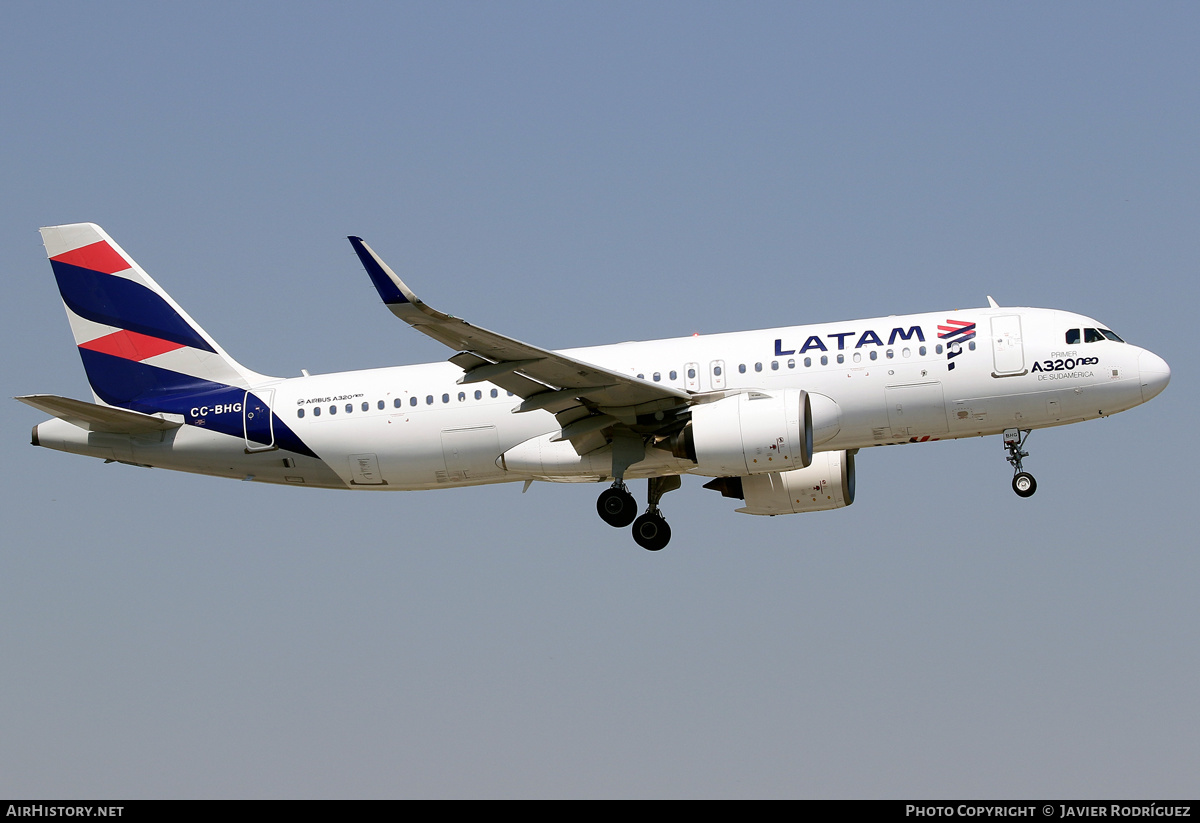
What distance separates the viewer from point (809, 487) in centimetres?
3675

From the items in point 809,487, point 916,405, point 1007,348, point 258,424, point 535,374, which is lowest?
point 809,487

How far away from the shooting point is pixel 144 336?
38125 mm

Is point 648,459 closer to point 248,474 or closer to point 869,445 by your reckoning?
point 869,445

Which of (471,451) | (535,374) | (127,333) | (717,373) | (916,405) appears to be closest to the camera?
(535,374)

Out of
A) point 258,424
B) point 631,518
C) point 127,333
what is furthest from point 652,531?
point 127,333

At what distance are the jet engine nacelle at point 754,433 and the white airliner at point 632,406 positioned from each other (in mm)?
42

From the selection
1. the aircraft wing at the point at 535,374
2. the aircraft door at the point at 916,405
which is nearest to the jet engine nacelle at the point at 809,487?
the aircraft door at the point at 916,405

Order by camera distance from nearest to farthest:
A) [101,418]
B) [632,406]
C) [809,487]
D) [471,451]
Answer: [632,406] < [471,451] < [101,418] < [809,487]

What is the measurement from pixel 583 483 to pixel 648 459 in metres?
2.50

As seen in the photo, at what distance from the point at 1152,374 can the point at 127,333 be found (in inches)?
977

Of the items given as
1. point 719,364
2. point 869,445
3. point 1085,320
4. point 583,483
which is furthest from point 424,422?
point 1085,320

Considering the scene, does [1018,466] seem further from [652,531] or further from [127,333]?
[127,333]
